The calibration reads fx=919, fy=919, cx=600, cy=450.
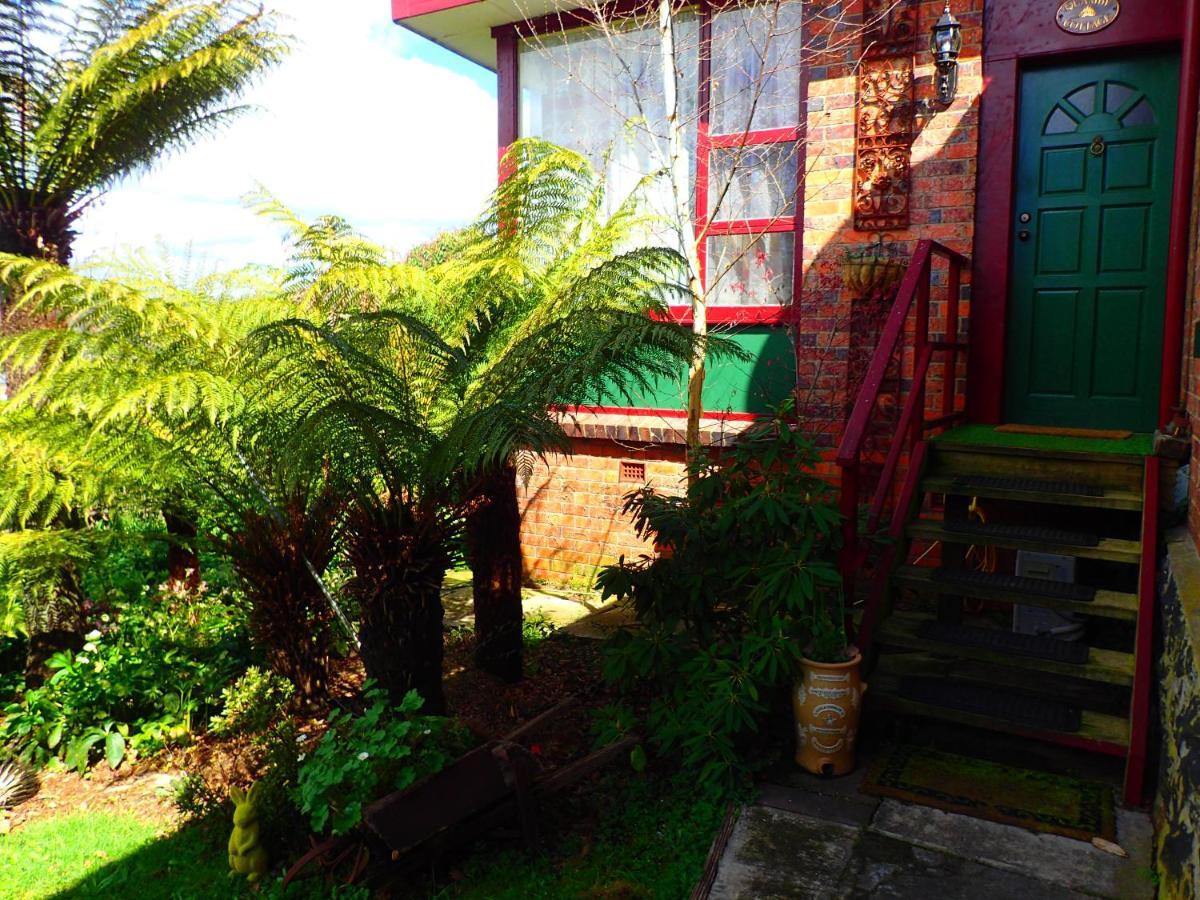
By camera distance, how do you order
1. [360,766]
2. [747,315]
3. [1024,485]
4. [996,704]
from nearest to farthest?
1. [360,766]
2. [996,704]
3. [1024,485]
4. [747,315]

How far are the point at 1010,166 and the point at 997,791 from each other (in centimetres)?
344

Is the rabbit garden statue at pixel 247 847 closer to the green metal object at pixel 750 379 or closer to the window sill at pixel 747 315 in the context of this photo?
the green metal object at pixel 750 379

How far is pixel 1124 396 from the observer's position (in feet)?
16.7

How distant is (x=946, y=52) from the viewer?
5.03 m

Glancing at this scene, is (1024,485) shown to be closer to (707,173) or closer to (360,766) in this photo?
(360,766)

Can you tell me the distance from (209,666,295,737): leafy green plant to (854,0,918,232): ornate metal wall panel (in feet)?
13.7

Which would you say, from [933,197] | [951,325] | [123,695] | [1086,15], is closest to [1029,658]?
[951,325]

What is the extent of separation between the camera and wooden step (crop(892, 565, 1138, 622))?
3.71m

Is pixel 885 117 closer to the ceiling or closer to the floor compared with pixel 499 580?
closer to the ceiling

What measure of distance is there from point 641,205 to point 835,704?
4218mm

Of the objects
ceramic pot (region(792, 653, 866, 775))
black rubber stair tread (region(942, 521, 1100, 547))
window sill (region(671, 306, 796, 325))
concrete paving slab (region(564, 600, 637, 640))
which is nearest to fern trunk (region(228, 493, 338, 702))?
concrete paving slab (region(564, 600, 637, 640))

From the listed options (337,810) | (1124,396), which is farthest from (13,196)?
(1124,396)

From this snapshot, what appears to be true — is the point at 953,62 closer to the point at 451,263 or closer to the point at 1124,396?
the point at 1124,396

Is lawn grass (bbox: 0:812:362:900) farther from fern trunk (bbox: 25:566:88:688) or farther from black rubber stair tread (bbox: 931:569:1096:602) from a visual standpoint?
black rubber stair tread (bbox: 931:569:1096:602)
